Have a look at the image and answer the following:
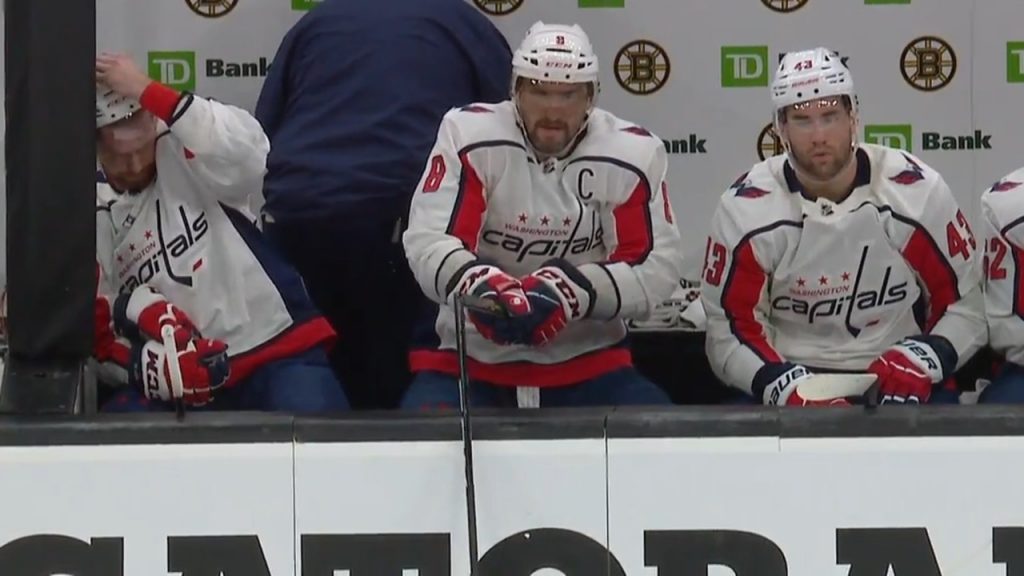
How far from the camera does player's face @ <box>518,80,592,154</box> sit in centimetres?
336

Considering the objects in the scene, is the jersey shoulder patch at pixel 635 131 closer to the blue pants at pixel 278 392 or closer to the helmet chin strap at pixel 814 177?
the helmet chin strap at pixel 814 177

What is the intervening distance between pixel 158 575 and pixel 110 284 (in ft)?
2.63

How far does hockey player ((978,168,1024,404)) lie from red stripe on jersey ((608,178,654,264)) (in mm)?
589

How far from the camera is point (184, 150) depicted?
337cm

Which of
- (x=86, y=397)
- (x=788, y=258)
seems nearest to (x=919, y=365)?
(x=788, y=258)

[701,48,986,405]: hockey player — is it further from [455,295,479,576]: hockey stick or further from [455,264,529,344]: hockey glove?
[455,295,479,576]: hockey stick

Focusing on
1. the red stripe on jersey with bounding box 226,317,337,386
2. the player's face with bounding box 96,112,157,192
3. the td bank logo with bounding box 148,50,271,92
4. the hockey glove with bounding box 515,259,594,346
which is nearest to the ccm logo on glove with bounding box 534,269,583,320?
the hockey glove with bounding box 515,259,594,346

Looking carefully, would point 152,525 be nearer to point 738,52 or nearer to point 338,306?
point 338,306

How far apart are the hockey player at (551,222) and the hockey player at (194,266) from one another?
0.76ft

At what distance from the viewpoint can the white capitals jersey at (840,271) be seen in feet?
11.3

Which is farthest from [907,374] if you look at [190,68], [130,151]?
[190,68]

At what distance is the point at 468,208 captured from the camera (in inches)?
133

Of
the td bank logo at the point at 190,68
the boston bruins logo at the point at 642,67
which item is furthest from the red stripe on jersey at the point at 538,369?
the td bank logo at the point at 190,68

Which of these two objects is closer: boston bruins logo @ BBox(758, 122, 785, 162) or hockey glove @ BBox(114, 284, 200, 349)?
hockey glove @ BBox(114, 284, 200, 349)
